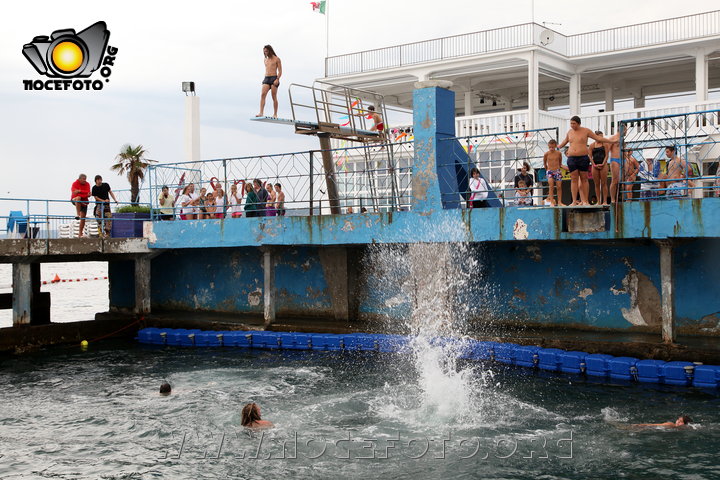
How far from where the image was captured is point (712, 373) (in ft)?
42.4

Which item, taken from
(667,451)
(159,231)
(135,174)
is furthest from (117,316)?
(135,174)

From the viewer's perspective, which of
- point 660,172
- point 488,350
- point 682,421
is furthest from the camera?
point 488,350

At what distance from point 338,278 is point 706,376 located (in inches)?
370

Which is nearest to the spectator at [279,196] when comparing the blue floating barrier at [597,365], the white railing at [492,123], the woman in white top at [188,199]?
the woman in white top at [188,199]

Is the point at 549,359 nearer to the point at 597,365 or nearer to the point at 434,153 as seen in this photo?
the point at 597,365

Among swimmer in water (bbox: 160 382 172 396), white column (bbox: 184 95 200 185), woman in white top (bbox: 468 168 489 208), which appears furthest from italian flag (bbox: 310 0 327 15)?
swimmer in water (bbox: 160 382 172 396)

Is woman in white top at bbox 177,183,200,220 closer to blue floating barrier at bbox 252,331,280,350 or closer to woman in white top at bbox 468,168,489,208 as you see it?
blue floating barrier at bbox 252,331,280,350

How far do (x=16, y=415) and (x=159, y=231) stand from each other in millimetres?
8901

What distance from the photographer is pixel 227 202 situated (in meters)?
20.5

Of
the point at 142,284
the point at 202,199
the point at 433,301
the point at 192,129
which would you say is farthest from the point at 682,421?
the point at 192,129

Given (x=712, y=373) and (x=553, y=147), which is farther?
(x=553, y=147)

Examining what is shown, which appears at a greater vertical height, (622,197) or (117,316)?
(622,197)

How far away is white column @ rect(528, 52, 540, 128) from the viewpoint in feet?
81.9

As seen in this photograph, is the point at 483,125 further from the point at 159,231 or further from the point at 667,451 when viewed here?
the point at 667,451
